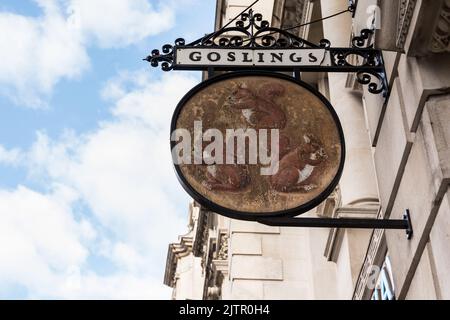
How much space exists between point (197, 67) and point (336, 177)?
186 cm

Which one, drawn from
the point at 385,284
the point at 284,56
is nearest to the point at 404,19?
the point at 284,56

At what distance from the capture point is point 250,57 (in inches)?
345

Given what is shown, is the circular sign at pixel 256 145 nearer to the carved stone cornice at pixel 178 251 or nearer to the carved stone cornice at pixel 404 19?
the carved stone cornice at pixel 404 19

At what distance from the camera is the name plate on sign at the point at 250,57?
28.5 feet

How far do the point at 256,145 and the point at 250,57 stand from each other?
1.03m

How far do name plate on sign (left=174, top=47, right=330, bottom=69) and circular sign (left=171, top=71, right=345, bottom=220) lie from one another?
0.20 meters

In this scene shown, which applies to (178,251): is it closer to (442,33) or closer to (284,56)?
(284,56)

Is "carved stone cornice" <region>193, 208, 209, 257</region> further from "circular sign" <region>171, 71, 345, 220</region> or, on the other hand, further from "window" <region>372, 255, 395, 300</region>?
"circular sign" <region>171, 71, 345, 220</region>

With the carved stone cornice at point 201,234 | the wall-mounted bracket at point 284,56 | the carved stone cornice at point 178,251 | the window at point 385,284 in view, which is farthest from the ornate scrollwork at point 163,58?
the carved stone cornice at point 178,251

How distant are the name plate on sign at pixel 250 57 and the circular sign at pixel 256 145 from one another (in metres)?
0.20

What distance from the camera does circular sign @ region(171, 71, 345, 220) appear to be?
7867 millimetres

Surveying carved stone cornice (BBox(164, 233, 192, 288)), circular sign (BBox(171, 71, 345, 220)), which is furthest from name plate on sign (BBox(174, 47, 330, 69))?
carved stone cornice (BBox(164, 233, 192, 288))

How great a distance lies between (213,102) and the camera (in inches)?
332
